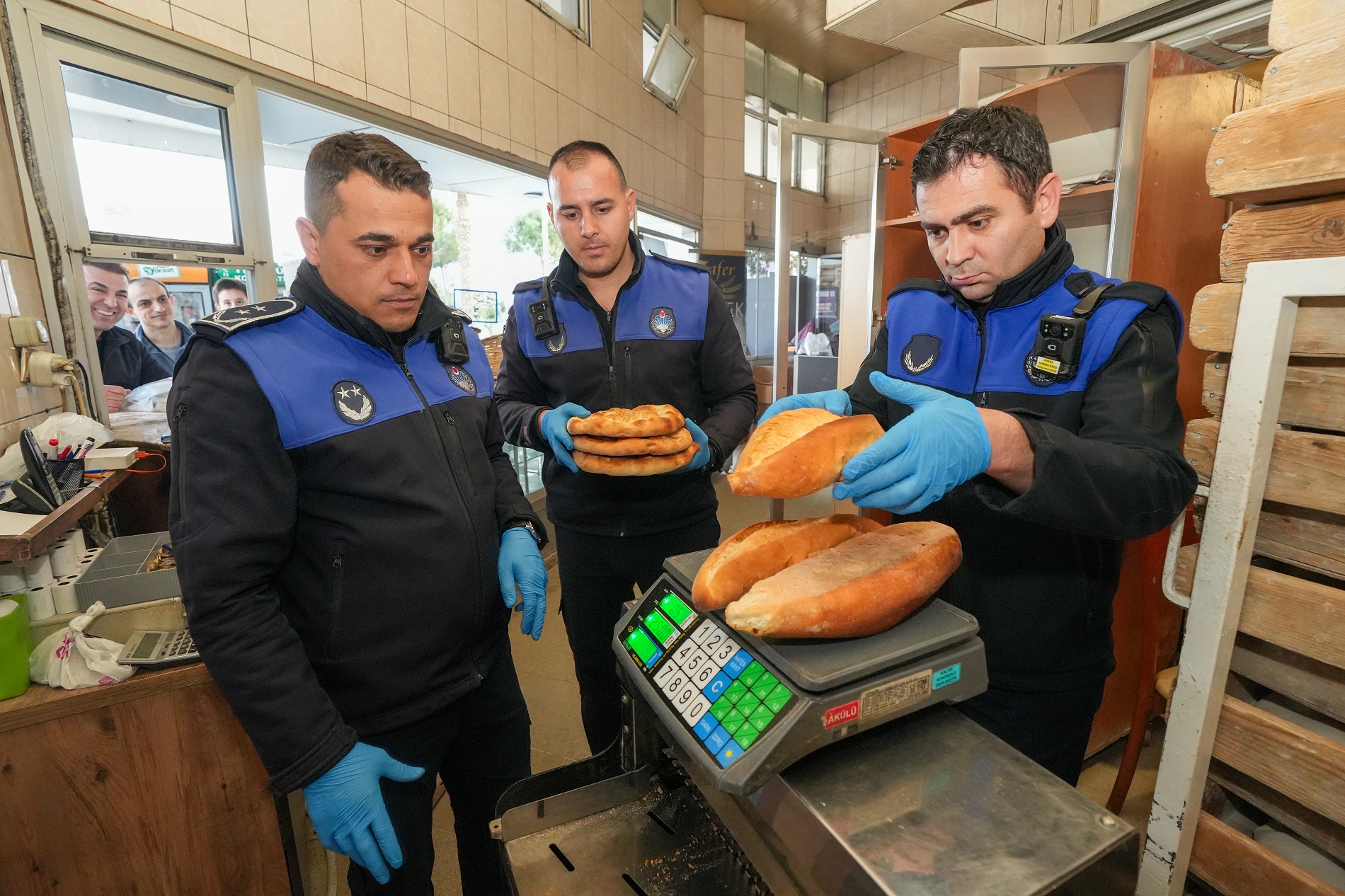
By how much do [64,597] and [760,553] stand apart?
172 cm

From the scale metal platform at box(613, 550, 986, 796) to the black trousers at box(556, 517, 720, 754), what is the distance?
1.12 meters

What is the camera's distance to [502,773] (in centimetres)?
154

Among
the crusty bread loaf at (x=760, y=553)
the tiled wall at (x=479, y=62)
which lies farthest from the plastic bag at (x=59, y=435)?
the crusty bread loaf at (x=760, y=553)

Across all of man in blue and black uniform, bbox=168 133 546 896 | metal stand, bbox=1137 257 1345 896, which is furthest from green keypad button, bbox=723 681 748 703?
metal stand, bbox=1137 257 1345 896

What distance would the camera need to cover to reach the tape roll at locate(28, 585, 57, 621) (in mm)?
1439

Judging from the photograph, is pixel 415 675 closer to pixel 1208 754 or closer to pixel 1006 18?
pixel 1208 754

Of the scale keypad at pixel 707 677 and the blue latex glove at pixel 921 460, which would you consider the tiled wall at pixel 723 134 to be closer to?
the blue latex glove at pixel 921 460

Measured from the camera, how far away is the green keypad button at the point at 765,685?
0.67m

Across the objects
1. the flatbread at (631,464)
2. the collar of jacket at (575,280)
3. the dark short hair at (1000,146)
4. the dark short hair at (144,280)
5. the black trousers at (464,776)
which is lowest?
the black trousers at (464,776)

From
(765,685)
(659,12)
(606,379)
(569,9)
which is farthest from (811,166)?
(765,685)

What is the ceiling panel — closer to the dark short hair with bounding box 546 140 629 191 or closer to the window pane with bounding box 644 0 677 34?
the window pane with bounding box 644 0 677 34

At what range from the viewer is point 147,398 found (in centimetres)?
223

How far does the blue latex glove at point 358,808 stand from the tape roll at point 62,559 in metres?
0.99

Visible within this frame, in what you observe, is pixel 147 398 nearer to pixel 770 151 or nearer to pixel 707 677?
pixel 707 677
